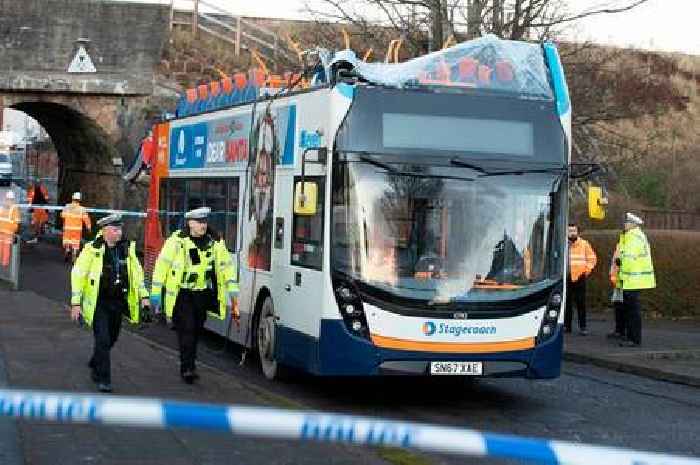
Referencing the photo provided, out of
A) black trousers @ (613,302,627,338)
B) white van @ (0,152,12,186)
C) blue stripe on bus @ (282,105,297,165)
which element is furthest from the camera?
white van @ (0,152,12,186)

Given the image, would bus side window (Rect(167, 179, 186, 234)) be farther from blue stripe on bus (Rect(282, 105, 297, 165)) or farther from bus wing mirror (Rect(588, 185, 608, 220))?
bus wing mirror (Rect(588, 185, 608, 220))

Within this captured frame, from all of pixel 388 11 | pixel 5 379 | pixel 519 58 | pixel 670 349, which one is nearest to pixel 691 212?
pixel 388 11

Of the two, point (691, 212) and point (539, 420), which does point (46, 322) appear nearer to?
point (539, 420)

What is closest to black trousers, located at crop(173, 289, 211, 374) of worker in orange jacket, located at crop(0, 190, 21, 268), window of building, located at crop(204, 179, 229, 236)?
window of building, located at crop(204, 179, 229, 236)

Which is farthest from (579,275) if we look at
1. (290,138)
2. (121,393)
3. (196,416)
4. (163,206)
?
(196,416)

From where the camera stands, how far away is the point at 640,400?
505 inches

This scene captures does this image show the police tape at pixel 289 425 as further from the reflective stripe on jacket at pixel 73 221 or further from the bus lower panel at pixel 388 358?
the reflective stripe on jacket at pixel 73 221

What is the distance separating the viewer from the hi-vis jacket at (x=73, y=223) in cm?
3059

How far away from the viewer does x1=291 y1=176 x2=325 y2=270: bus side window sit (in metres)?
11.4

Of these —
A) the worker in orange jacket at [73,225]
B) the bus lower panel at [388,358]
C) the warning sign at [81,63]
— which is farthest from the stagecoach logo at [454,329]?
the warning sign at [81,63]

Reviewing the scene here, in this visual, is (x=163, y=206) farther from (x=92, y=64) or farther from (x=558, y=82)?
(x=92, y=64)

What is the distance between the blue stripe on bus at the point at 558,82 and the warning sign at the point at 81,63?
2547 centimetres

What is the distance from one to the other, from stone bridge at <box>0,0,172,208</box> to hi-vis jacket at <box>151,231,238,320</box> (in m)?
25.0

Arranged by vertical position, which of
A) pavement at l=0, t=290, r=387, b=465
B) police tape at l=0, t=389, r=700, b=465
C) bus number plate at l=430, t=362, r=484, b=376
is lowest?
pavement at l=0, t=290, r=387, b=465
